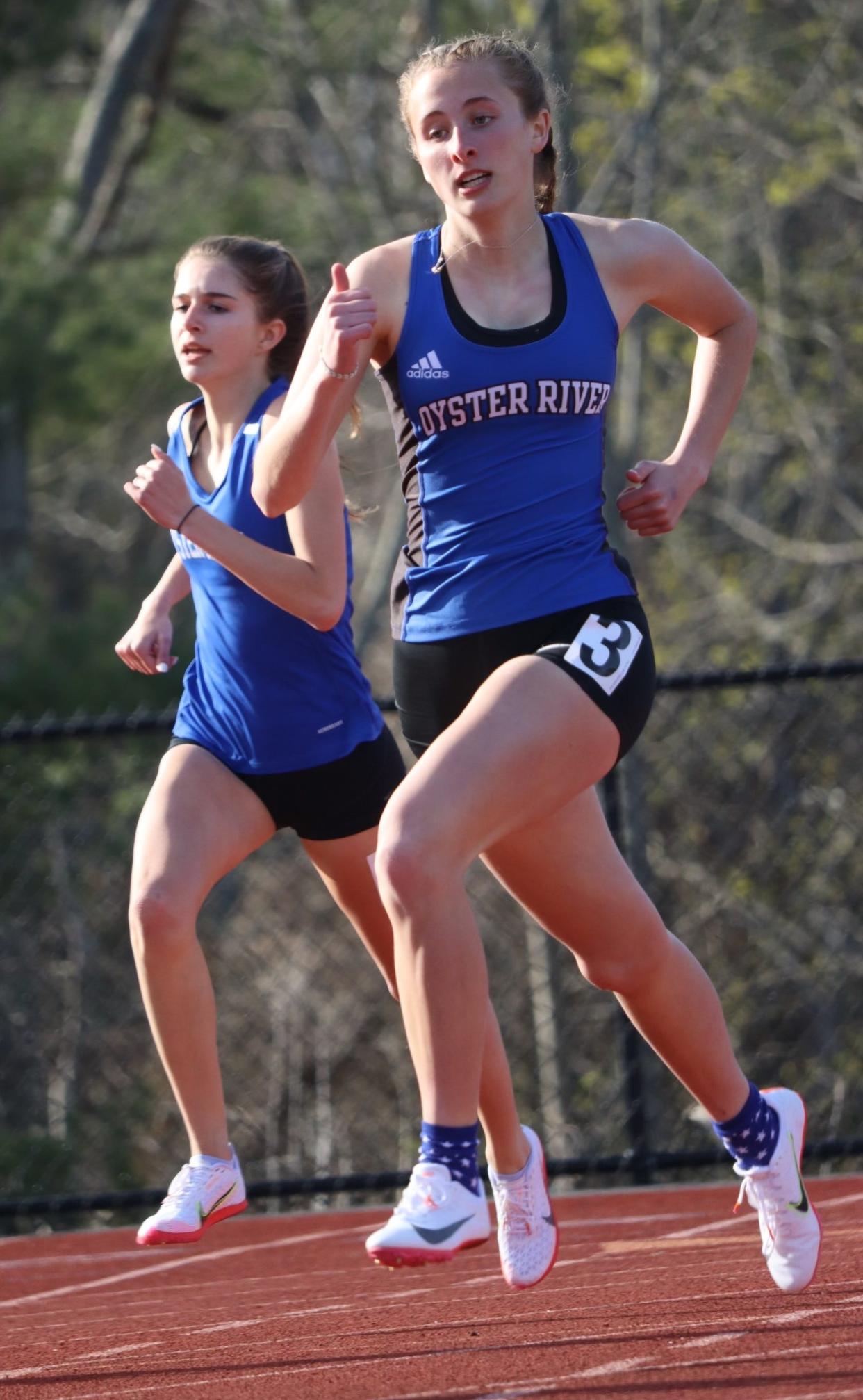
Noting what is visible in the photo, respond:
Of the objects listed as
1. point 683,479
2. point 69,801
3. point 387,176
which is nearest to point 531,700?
point 683,479

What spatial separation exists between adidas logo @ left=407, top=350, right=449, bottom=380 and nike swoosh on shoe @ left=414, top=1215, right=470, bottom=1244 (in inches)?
54.6

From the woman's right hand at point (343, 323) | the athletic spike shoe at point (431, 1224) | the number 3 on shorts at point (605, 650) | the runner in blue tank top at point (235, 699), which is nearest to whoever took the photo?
the athletic spike shoe at point (431, 1224)

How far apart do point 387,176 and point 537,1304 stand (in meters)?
13.4

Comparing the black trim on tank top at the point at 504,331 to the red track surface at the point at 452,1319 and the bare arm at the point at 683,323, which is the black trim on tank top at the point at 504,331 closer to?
the bare arm at the point at 683,323

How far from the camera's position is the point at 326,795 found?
3.84 meters

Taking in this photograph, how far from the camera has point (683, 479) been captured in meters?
3.43

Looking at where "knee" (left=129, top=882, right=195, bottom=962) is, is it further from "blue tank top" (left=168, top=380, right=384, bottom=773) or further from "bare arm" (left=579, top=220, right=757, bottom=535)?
"bare arm" (left=579, top=220, right=757, bottom=535)

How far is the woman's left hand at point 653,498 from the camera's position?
3.34 meters

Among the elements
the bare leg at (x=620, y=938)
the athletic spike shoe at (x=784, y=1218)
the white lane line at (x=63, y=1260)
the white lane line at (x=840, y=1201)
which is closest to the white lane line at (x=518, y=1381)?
the athletic spike shoe at (x=784, y=1218)

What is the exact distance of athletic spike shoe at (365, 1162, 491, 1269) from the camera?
2729mm

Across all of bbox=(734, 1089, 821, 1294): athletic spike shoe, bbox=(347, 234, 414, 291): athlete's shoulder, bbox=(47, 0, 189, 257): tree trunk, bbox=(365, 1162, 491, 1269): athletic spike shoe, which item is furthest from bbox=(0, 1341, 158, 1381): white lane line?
bbox=(47, 0, 189, 257): tree trunk

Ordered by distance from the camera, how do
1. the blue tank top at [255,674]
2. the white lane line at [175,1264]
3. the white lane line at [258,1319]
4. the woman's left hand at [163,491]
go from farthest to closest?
1. the white lane line at [175,1264]
2. the blue tank top at [255,674]
3. the white lane line at [258,1319]
4. the woman's left hand at [163,491]

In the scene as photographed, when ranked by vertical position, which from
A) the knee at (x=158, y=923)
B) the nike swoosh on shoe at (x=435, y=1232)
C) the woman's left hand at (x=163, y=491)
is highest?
Result: the woman's left hand at (x=163, y=491)

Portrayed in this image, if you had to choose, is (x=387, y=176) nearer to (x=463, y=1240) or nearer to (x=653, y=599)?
(x=653, y=599)
